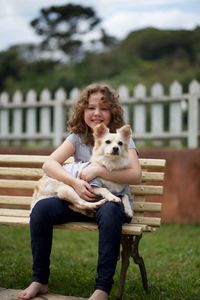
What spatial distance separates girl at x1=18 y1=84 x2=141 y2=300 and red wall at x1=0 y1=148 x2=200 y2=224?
344cm

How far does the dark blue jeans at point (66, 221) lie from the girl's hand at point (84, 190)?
4.8 inches

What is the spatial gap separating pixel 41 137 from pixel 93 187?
594 centimetres

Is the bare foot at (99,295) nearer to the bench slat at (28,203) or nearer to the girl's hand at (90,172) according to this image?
the girl's hand at (90,172)

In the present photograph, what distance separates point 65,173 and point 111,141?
1.21 feet

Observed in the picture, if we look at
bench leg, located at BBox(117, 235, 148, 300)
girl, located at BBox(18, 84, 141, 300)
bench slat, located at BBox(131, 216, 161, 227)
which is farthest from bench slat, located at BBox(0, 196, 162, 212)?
girl, located at BBox(18, 84, 141, 300)

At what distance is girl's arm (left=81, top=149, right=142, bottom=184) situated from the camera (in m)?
3.76

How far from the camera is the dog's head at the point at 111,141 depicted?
3.73 metres

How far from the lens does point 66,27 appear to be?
32.3 m

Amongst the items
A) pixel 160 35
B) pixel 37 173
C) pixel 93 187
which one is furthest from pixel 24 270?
pixel 160 35

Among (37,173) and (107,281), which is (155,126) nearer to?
(37,173)

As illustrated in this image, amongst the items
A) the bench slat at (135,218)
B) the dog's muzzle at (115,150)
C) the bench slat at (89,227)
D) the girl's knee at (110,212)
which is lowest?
the bench slat at (135,218)

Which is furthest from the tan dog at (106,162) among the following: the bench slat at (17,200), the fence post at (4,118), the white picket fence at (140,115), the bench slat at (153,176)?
the fence post at (4,118)

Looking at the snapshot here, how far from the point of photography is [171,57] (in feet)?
104

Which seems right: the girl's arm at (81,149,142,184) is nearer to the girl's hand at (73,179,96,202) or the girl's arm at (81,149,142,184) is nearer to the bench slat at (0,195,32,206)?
the girl's hand at (73,179,96,202)
